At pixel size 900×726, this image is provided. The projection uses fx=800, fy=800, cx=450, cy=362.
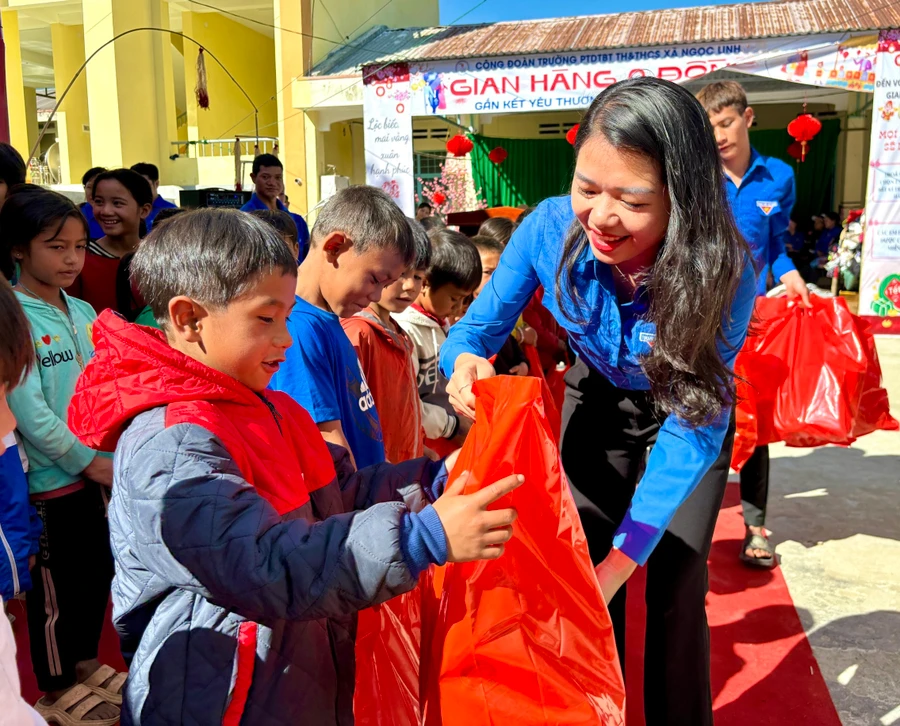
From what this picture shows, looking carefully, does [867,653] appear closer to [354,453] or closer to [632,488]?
[632,488]

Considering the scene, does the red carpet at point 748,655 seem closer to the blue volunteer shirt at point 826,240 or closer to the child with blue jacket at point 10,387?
the child with blue jacket at point 10,387

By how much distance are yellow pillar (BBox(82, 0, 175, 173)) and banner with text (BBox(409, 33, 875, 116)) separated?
238 inches

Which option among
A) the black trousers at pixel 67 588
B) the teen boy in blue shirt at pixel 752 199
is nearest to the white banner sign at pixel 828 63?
the teen boy in blue shirt at pixel 752 199

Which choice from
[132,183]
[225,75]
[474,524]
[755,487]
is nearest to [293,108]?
[225,75]

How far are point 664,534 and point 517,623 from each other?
68cm

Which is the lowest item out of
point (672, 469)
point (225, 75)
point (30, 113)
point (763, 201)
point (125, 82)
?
point (672, 469)

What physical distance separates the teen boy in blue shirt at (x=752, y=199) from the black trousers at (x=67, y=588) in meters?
2.51

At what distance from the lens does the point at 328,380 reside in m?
1.87

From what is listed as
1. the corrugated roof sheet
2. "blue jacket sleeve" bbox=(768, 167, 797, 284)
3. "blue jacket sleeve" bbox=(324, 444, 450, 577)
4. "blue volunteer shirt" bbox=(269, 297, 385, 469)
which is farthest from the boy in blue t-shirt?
the corrugated roof sheet

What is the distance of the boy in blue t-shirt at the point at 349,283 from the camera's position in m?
1.94

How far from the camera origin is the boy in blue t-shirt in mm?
1938

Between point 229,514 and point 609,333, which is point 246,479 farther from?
point 609,333

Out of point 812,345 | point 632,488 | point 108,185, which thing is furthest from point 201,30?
point 632,488

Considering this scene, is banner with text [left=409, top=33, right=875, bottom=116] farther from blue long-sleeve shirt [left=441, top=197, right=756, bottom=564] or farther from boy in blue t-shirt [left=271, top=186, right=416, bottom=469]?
blue long-sleeve shirt [left=441, top=197, right=756, bottom=564]
